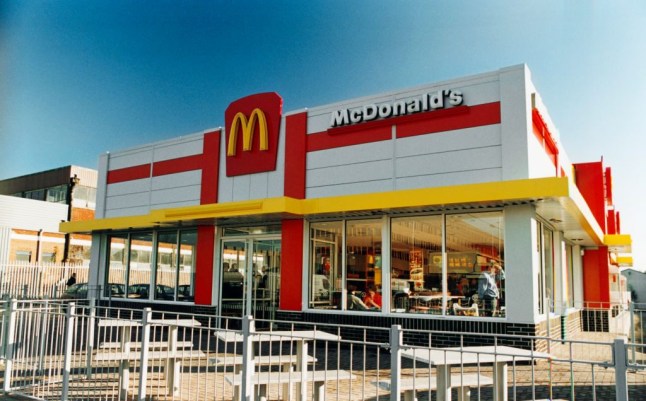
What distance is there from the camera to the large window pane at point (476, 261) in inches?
403

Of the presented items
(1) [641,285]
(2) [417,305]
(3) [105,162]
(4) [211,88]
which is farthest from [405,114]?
(1) [641,285]

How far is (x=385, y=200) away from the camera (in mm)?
10805

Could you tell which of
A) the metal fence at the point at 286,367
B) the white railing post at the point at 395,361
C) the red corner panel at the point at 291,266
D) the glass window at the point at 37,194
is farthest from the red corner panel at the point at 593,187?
the glass window at the point at 37,194

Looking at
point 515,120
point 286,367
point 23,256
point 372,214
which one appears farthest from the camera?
point 23,256

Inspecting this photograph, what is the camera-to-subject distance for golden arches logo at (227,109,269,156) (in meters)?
13.6

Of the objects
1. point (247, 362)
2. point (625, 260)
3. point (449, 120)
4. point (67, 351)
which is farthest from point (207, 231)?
point (625, 260)

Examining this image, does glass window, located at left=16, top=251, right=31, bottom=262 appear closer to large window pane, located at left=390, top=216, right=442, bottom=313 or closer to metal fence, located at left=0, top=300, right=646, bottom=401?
metal fence, located at left=0, top=300, right=646, bottom=401

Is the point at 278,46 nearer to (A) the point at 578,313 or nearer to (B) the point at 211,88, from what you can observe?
(B) the point at 211,88

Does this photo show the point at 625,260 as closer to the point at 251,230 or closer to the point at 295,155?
the point at 295,155

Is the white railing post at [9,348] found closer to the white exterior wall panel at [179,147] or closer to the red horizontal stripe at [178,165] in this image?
the red horizontal stripe at [178,165]

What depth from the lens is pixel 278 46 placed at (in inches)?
551

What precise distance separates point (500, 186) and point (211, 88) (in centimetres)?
959

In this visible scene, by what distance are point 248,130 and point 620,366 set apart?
1158 centimetres

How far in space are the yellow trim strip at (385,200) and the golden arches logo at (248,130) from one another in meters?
1.93
